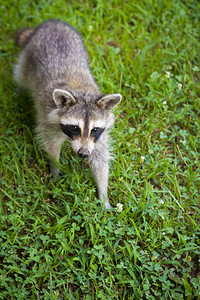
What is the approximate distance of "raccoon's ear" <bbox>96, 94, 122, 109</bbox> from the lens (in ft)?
12.0

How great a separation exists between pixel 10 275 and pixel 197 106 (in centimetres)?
328

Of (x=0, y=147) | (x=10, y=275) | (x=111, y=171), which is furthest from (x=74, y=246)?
(x=0, y=147)

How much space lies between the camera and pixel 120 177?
13.1 ft

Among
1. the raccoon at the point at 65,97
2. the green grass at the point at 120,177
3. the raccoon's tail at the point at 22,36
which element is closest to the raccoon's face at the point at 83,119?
the raccoon at the point at 65,97

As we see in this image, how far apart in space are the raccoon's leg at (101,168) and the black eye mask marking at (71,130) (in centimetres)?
47

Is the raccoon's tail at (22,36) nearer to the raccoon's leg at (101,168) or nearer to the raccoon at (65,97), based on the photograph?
the raccoon at (65,97)

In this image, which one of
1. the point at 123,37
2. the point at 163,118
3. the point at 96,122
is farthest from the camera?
the point at 123,37

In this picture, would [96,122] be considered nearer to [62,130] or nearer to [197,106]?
[62,130]

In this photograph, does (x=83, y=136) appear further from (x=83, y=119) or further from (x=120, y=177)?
(x=120, y=177)

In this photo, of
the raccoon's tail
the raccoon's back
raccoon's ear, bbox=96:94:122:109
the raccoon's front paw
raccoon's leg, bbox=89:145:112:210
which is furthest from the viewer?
the raccoon's tail

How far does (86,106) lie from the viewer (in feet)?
12.0

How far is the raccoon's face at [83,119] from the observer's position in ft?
11.7

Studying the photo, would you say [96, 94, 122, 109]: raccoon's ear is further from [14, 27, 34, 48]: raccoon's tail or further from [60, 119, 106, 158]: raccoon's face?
[14, 27, 34, 48]: raccoon's tail

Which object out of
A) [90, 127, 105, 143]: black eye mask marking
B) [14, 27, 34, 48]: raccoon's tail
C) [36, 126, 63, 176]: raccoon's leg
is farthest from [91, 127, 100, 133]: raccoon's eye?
[14, 27, 34, 48]: raccoon's tail
